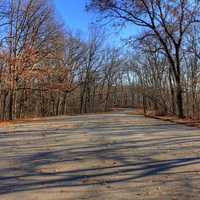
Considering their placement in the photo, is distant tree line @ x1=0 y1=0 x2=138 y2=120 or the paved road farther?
distant tree line @ x1=0 y1=0 x2=138 y2=120

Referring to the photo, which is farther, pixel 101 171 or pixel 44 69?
pixel 44 69

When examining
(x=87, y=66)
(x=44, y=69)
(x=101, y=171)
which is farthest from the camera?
(x=87, y=66)

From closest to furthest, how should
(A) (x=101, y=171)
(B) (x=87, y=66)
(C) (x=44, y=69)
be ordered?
(A) (x=101, y=171), (C) (x=44, y=69), (B) (x=87, y=66)

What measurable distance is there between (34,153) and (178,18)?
1987 cm

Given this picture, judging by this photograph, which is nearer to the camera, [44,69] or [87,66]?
[44,69]

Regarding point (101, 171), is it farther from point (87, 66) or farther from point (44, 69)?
point (87, 66)

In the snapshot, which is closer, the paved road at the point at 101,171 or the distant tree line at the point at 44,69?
the paved road at the point at 101,171

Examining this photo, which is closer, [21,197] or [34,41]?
[21,197]

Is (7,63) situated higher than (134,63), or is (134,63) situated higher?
(134,63)

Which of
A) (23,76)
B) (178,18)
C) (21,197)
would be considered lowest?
(21,197)

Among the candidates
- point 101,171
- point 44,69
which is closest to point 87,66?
point 44,69

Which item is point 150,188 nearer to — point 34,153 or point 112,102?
point 34,153

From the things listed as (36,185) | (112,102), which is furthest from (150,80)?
(36,185)

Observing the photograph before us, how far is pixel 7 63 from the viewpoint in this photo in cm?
3058
